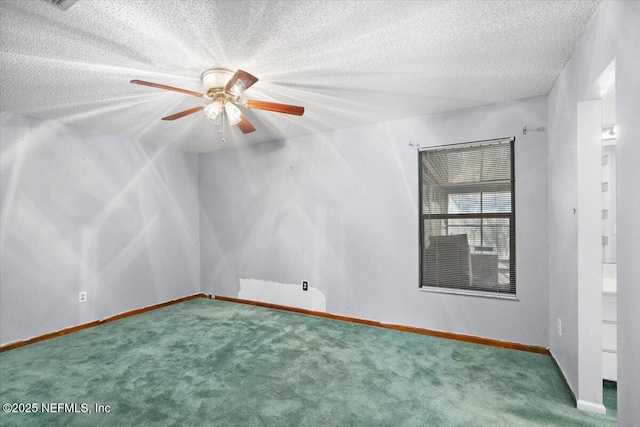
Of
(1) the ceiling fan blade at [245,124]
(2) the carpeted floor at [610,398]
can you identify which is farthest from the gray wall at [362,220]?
(1) the ceiling fan blade at [245,124]

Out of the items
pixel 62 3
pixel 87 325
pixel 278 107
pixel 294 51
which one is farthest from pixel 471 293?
pixel 87 325

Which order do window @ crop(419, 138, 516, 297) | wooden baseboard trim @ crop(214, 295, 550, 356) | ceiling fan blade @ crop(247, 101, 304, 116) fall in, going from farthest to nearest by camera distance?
window @ crop(419, 138, 516, 297) < wooden baseboard trim @ crop(214, 295, 550, 356) < ceiling fan blade @ crop(247, 101, 304, 116)

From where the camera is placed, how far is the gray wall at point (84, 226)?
307 centimetres

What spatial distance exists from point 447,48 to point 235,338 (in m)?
3.19

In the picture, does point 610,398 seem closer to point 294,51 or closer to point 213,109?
point 294,51

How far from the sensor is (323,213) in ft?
12.8

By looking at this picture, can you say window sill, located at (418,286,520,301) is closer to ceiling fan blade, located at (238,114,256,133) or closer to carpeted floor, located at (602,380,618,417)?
carpeted floor, located at (602,380,618,417)

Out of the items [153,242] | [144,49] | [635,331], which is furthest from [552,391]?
[153,242]

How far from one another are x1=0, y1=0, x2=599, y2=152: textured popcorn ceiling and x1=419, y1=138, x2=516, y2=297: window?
0.56m

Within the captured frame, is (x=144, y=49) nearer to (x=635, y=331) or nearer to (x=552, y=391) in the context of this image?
(x=635, y=331)

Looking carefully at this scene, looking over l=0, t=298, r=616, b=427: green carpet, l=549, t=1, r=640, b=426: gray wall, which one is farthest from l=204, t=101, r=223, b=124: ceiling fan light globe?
l=549, t=1, r=640, b=426: gray wall

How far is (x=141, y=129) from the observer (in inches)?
144

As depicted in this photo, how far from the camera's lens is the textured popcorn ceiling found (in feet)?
5.28

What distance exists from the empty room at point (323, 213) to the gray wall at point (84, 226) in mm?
23
